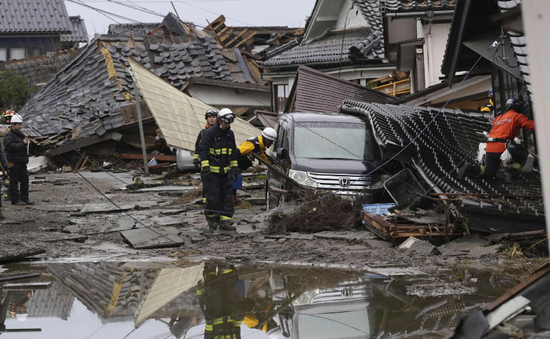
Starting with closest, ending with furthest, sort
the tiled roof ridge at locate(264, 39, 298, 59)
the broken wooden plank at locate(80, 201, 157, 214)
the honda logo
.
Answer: the honda logo, the broken wooden plank at locate(80, 201, 157, 214), the tiled roof ridge at locate(264, 39, 298, 59)

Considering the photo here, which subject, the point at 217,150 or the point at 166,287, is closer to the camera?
the point at 166,287

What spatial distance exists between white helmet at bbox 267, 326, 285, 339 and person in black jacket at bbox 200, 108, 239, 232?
5.20 m

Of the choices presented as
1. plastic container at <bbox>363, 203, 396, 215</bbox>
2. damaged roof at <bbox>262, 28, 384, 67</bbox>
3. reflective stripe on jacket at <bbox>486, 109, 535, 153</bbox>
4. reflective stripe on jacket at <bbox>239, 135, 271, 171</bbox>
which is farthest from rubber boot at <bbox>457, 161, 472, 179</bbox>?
damaged roof at <bbox>262, 28, 384, 67</bbox>

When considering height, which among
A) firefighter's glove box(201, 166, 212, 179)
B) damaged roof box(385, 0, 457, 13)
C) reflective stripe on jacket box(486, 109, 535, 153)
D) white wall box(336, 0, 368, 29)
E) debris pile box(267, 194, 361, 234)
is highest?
white wall box(336, 0, 368, 29)

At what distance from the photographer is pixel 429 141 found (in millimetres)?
11305

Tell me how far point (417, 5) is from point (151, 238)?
1069 cm

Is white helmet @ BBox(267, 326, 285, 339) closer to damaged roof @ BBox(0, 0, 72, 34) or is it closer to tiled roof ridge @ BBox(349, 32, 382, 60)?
tiled roof ridge @ BBox(349, 32, 382, 60)

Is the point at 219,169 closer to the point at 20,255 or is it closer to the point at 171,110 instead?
the point at 20,255

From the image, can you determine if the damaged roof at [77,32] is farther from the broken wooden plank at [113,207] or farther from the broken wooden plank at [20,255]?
the broken wooden plank at [20,255]

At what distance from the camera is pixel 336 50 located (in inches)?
1025

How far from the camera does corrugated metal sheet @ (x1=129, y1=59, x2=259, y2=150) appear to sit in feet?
53.1

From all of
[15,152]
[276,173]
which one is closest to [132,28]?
[15,152]

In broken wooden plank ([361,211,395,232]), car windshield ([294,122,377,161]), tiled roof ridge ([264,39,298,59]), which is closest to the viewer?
broken wooden plank ([361,211,395,232])

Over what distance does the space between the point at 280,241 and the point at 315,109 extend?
9051mm
